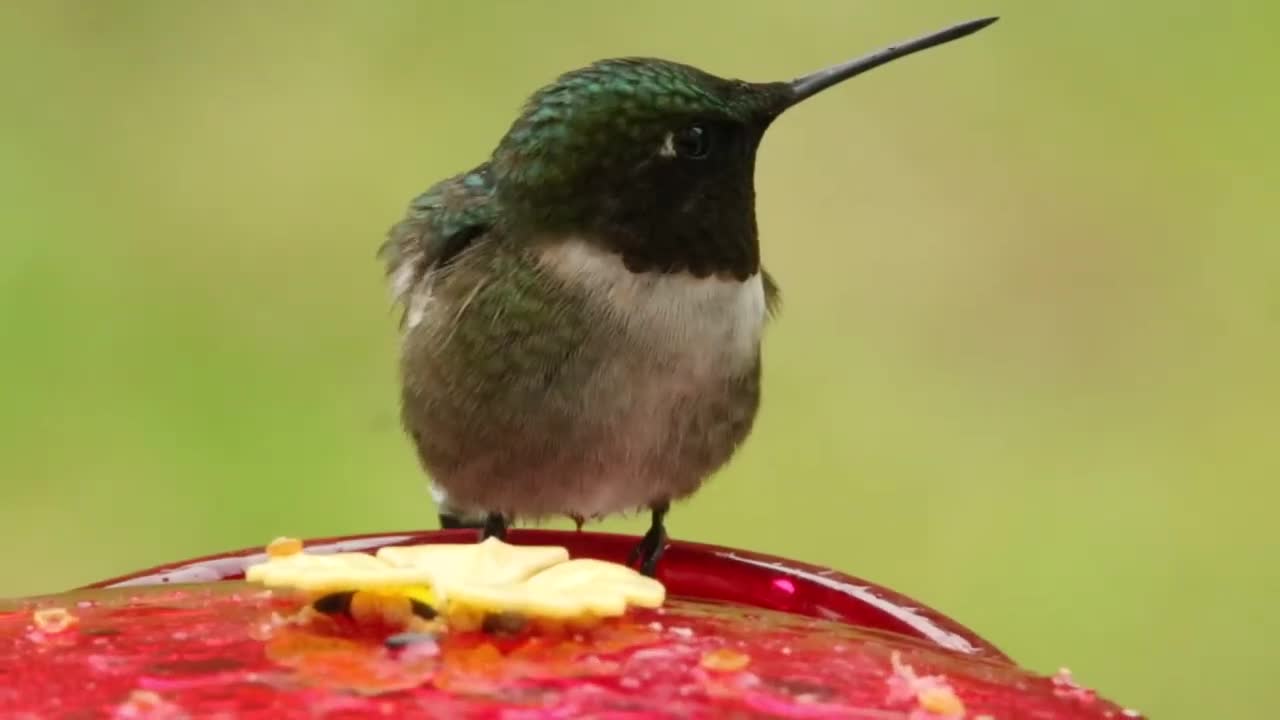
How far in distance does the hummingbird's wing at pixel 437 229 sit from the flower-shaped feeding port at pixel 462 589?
0.65 meters

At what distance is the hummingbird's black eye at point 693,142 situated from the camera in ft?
3.94

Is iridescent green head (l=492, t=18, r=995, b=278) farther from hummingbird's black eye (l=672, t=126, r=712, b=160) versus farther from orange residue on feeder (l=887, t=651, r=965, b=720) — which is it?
orange residue on feeder (l=887, t=651, r=965, b=720)

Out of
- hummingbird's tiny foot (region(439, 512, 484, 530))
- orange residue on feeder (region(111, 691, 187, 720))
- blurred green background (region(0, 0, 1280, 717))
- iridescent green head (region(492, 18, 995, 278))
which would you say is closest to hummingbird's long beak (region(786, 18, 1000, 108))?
iridescent green head (region(492, 18, 995, 278))

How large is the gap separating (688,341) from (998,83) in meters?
1.50

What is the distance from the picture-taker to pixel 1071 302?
8.41 feet

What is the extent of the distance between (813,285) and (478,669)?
2.03 metres

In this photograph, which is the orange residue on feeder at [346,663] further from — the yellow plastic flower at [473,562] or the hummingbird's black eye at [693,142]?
the hummingbird's black eye at [693,142]

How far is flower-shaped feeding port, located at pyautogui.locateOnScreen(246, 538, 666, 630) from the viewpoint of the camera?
678 millimetres

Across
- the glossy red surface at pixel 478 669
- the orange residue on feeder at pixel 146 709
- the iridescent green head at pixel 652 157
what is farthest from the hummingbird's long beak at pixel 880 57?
the orange residue on feeder at pixel 146 709

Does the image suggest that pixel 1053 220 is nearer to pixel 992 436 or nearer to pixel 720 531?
pixel 992 436

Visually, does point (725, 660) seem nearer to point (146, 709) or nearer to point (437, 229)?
point (146, 709)

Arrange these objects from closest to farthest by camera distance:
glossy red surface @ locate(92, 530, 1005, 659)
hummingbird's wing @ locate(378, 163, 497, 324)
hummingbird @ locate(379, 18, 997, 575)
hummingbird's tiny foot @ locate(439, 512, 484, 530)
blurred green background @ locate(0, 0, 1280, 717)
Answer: glossy red surface @ locate(92, 530, 1005, 659) < hummingbird @ locate(379, 18, 997, 575) < hummingbird's wing @ locate(378, 163, 497, 324) < hummingbird's tiny foot @ locate(439, 512, 484, 530) < blurred green background @ locate(0, 0, 1280, 717)

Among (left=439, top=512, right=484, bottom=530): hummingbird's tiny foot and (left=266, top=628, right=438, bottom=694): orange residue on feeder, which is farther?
(left=439, top=512, right=484, bottom=530): hummingbird's tiny foot

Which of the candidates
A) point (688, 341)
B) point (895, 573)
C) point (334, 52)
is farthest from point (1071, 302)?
point (688, 341)
